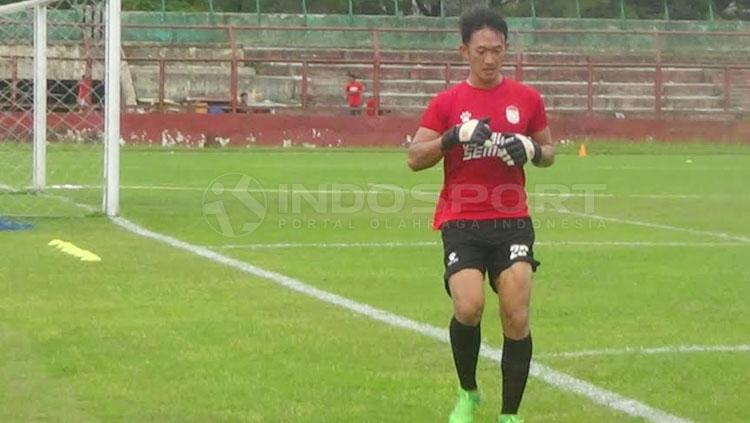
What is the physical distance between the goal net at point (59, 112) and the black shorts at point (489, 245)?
35.6 ft

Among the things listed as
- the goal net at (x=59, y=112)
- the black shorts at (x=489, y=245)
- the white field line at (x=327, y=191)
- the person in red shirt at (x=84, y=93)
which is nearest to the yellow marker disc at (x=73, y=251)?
the goal net at (x=59, y=112)

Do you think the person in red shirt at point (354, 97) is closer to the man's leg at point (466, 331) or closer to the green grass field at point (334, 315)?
the green grass field at point (334, 315)

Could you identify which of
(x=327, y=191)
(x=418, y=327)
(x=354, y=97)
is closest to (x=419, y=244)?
(x=418, y=327)

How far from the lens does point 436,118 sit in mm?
7207

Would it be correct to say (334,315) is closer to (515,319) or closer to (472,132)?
(515,319)

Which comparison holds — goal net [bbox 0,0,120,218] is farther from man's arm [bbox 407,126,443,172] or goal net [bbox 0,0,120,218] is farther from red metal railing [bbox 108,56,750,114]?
man's arm [bbox 407,126,443,172]

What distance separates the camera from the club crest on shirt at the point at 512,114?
714 cm

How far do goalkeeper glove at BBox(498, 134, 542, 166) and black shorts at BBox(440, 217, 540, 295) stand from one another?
332 mm

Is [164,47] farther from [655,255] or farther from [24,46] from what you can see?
[655,255]

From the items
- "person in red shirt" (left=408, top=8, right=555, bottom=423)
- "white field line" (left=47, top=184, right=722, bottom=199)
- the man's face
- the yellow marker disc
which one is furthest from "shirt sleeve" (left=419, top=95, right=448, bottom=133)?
"white field line" (left=47, top=184, right=722, bottom=199)

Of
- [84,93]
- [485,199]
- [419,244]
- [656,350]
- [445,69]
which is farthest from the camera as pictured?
[445,69]

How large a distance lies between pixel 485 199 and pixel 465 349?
69cm

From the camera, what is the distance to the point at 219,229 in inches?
654

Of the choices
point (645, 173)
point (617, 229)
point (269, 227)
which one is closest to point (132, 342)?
point (269, 227)
